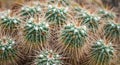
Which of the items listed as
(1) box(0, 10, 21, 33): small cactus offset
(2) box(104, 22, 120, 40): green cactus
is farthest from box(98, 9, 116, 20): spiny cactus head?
(1) box(0, 10, 21, 33): small cactus offset

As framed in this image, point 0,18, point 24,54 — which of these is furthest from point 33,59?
point 0,18

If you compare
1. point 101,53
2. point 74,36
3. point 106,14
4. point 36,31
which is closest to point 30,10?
point 36,31

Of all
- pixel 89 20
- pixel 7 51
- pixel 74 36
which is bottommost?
pixel 7 51

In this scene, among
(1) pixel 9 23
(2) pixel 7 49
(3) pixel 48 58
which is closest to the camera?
(3) pixel 48 58

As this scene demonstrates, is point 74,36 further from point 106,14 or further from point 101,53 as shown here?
point 106,14

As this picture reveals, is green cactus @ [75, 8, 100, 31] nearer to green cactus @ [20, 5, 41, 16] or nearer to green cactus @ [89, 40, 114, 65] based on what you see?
green cactus @ [89, 40, 114, 65]

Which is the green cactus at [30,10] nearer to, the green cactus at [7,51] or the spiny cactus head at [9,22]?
the spiny cactus head at [9,22]

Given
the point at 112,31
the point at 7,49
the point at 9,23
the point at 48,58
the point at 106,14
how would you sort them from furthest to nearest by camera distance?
the point at 106,14
the point at 112,31
the point at 9,23
the point at 7,49
the point at 48,58
